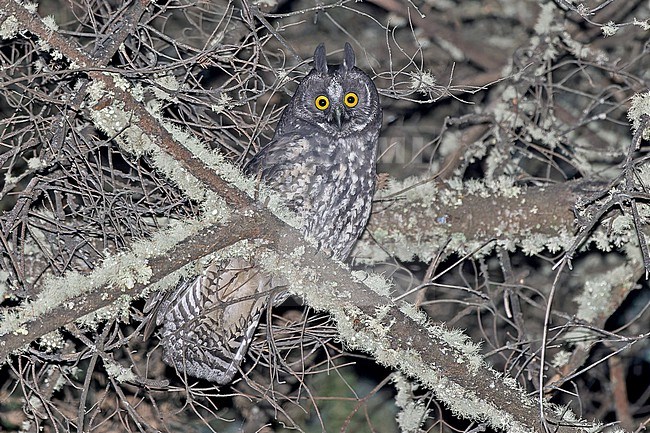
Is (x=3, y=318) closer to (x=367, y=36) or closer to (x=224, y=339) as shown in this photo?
(x=224, y=339)

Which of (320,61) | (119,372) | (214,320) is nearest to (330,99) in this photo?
(320,61)

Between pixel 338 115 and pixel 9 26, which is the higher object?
pixel 9 26

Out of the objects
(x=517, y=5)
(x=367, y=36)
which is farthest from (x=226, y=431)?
(x=517, y=5)

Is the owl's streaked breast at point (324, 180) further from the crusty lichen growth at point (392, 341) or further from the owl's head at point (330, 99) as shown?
the crusty lichen growth at point (392, 341)

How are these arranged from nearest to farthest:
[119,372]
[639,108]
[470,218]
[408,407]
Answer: [639,108] → [119,372] → [408,407] → [470,218]

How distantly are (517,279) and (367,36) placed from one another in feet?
7.19

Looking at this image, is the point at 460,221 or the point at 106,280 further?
the point at 460,221

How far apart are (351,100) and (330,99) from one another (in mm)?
106

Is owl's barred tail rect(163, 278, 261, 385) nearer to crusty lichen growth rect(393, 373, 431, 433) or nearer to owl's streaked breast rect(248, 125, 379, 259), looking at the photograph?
owl's streaked breast rect(248, 125, 379, 259)

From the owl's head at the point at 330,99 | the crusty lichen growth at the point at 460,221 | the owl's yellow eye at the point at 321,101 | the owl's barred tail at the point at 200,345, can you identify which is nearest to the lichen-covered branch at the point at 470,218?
the crusty lichen growth at the point at 460,221

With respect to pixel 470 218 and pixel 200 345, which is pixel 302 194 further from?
pixel 470 218

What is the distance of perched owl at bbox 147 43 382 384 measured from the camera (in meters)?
3.37

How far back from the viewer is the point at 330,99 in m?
3.61

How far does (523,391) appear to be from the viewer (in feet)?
9.55
